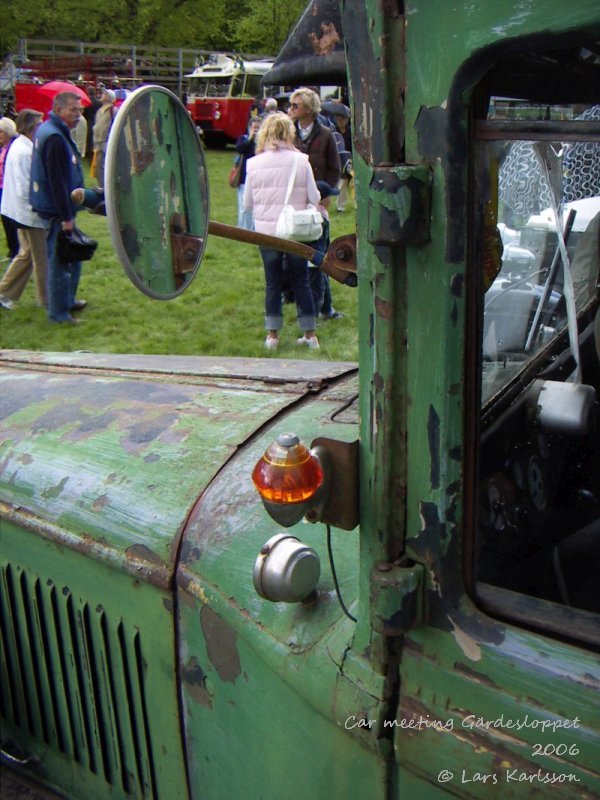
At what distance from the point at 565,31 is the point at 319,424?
1068mm

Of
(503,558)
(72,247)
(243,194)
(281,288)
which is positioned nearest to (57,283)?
(72,247)

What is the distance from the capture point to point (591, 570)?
59.1 inches

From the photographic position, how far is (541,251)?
2.05m

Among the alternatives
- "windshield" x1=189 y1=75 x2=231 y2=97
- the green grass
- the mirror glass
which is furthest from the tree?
the mirror glass

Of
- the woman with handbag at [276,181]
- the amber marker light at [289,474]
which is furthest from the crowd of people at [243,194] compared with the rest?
the amber marker light at [289,474]

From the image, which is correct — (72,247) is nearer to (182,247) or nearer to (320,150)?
(320,150)

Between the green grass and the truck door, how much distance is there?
4635 millimetres

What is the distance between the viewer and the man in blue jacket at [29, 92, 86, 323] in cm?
655

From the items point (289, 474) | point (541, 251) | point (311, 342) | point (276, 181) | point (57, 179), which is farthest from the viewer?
point (57, 179)

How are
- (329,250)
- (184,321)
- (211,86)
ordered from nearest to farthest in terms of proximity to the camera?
(329,250) → (184,321) → (211,86)

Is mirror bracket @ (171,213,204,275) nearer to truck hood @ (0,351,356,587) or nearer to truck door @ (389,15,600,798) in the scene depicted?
truck hood @ (0,351,356,587)

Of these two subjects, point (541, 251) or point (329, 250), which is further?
point (541, 251)

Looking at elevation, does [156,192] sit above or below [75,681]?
above

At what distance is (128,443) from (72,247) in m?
5.51
